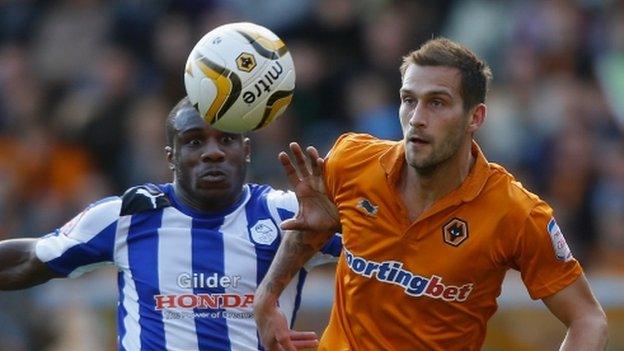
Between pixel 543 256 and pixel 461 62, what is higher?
pixel 461 62

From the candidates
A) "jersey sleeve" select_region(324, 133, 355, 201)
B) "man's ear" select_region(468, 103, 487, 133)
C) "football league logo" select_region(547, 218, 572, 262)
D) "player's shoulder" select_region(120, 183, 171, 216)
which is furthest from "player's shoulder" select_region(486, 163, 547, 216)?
"player's shoulder" select_region(120, 183, 171, 216)

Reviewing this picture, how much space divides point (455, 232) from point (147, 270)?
1.65 m

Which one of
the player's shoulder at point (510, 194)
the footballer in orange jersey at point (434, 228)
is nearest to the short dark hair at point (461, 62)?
the footballer in orange jersey at point (434, 228)

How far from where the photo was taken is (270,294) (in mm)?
7887

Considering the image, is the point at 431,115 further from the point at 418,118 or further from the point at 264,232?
the point at 264,232

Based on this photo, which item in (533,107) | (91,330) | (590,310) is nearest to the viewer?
(590,310)

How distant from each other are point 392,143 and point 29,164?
6.43 meters

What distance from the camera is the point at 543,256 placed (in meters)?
7.33

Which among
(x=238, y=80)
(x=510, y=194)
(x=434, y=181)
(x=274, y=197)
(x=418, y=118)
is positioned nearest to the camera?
(x=418, y=118)

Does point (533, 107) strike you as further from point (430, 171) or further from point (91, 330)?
point (430, 171)

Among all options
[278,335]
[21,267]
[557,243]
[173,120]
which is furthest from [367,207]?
[21,267]

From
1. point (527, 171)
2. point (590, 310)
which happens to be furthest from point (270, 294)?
point (527, 171)

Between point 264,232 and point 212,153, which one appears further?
point 264,232

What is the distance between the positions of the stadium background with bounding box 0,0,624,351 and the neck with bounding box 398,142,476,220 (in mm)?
4223
